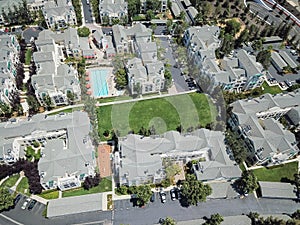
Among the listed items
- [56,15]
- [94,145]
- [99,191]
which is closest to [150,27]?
[56,15]

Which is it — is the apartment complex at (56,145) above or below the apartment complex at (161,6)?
below

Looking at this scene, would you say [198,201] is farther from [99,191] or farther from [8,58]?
[8,58]

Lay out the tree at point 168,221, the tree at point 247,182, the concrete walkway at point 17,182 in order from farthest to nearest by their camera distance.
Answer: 1. the concrete walkway at point 17,182
2. the tree at point 247,182
3. the tree at point 168,221

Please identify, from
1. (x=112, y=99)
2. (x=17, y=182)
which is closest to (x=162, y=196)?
(x=112, y=99)

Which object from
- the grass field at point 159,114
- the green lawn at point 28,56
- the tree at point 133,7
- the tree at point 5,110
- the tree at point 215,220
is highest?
the tree at point 133,7

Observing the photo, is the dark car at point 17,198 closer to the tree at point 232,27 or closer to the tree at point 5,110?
the tree at point 5,110

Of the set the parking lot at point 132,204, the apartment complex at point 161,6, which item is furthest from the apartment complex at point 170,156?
the apartment complex at point 161,6
